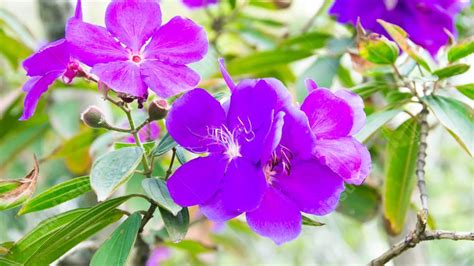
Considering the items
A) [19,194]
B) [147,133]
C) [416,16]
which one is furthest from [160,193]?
[416,16]

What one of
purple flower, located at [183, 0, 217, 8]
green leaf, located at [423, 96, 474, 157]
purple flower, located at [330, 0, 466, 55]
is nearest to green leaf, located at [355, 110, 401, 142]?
green leaf, located at [423, 96, 474, 157]

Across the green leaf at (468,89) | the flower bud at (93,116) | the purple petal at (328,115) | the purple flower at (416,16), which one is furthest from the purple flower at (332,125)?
the purple flower at (416,16)

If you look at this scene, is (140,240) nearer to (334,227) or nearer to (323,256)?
(334,227)

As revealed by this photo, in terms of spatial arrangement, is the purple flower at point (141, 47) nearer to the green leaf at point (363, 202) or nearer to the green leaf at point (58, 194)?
the green leaf at point (58, 194)

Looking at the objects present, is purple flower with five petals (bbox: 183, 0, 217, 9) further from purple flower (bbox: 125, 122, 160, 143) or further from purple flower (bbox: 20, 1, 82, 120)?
purple flower (bbox: 20, 1, 82, 120)

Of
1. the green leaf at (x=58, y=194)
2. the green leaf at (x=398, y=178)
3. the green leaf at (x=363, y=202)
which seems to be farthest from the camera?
the green leaf at (x=363, y=202)

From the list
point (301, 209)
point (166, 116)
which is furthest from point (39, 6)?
point (301, 209)
